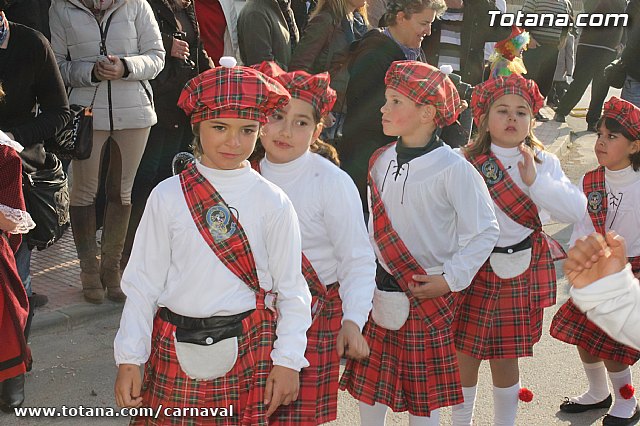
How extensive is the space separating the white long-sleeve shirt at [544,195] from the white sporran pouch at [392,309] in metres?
0.73

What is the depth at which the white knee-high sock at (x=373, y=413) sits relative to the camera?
4.08 m

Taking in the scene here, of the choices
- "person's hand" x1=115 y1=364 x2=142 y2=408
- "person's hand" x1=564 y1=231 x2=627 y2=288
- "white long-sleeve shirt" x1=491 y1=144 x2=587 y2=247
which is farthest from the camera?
"white long-sleeve shirt" x1=491 y1=144 x2=587 y2=247

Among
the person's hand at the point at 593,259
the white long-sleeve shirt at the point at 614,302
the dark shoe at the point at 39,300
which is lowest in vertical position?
the dark shoe at the point at 39,300

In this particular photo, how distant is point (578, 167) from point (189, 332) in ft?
29.1

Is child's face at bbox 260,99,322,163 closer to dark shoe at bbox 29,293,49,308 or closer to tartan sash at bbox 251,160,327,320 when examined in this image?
tartan sash at bbox 251,160,327,320

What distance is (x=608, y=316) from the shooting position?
2.44 metres

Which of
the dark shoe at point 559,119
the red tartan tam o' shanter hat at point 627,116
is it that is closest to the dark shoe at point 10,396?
the red tartan tam o' shanter hat at point 627,116

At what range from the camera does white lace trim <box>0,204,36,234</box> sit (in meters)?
4.02

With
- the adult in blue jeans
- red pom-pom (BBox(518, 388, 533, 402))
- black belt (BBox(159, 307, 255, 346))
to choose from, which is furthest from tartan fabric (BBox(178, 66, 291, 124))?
the adult in blue jeans

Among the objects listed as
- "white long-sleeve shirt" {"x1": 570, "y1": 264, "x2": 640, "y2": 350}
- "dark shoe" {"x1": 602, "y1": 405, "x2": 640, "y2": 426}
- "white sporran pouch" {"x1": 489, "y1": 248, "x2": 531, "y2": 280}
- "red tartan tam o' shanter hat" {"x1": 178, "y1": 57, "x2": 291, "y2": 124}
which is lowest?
"dark shoe" {"x1": 602, "y1": 405, "x2": 640, "y2": 426}

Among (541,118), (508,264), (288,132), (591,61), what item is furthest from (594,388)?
(591,61)

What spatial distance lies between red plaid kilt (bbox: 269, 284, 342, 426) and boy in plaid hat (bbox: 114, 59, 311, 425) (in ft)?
1.33

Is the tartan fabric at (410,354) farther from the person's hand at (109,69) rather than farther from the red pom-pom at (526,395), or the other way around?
the person's hand at (109,69)

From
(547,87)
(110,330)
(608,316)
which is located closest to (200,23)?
(110,330)
